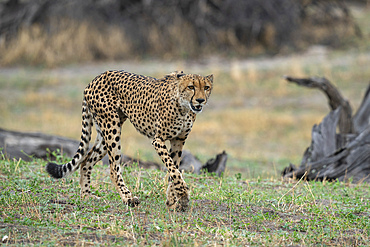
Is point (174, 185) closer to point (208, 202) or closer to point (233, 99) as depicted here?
point (208, 202)

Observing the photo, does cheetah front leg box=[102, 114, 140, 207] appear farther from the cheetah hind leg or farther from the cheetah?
the cheetah hind leg

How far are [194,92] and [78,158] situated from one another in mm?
1596

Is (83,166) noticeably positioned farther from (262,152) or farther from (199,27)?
(199,27)

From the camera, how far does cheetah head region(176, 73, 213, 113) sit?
5125 mm

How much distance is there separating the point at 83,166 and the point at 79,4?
1589cm

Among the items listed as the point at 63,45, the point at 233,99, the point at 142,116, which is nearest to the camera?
the point at 142,116

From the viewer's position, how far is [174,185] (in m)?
5.30

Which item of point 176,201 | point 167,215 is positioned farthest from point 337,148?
point 167,215

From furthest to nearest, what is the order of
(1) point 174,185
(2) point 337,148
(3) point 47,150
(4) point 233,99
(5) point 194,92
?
(4) point 233,99 < (2) point 337,148 < (3) point 47,150 < (1) point 174,185 < (5) point 194,92

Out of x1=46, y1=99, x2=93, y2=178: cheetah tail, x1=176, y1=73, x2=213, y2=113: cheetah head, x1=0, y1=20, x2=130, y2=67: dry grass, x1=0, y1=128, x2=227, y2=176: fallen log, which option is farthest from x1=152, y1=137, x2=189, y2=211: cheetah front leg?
x1=0, y1=20, x2=130, y2=67: dry grass

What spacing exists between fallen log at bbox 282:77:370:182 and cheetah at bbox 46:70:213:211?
3039 millimetres

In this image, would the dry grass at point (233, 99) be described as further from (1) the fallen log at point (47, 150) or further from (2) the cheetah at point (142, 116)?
(2) the cheetah at point (142, 116)

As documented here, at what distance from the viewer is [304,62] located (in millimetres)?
19609

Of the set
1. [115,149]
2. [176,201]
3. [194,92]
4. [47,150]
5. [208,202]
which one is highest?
[194,92]
